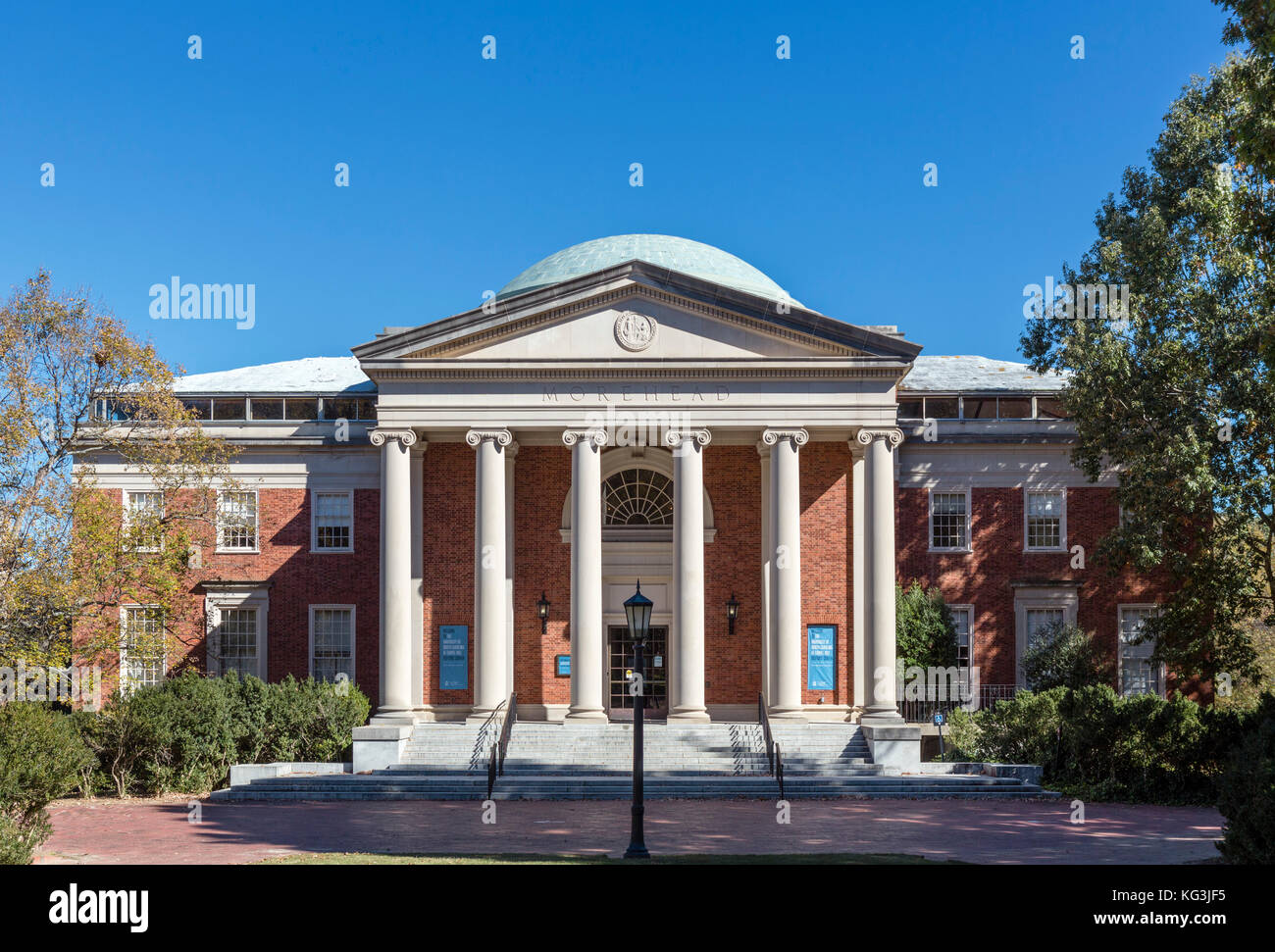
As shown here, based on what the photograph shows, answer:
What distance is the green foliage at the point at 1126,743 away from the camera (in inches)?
1034

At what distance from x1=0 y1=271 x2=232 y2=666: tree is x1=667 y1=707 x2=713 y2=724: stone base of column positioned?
40.4 feet

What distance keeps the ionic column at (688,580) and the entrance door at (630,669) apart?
3195 mm

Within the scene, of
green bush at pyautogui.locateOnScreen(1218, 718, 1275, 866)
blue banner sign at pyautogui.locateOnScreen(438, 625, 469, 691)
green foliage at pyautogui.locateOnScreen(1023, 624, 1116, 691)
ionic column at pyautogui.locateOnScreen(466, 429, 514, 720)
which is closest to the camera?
green bush at pyautogui.locateOnScreen(1218, 718, 1275, 866)

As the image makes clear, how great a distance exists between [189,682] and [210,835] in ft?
30.4

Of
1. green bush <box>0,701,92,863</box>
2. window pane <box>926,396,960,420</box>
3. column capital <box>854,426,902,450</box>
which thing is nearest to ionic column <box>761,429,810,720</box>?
column capital <box>854,426,902,450</box>

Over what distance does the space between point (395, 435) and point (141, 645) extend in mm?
8162

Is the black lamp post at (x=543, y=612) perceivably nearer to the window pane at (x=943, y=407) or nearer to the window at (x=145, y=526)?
the window at (x=145, y=526)

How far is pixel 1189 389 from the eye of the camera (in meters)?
30.7

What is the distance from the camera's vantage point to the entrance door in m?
35.3

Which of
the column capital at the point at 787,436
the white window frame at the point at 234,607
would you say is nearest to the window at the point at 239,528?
the white window frame at the point at 234,607

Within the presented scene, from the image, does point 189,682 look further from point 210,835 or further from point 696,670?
point 696,670

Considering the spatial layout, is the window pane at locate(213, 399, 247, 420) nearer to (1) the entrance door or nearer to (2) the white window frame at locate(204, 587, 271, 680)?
(2) the white window frame at locate(204, 587, 271, 680)
